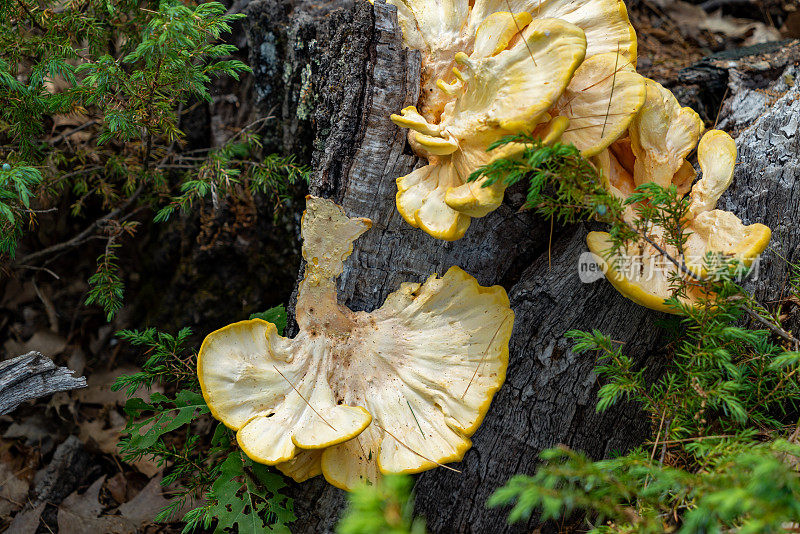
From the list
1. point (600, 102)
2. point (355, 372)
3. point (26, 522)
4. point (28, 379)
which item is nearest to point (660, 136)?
point (600, 102)

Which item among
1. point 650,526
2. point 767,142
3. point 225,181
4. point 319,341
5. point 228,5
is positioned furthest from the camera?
point 228,5

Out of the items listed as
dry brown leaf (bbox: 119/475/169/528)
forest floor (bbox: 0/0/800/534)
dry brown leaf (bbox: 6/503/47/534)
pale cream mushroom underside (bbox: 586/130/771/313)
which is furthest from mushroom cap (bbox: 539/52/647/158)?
dry brown leaf (bbox: 6/503/47/534)

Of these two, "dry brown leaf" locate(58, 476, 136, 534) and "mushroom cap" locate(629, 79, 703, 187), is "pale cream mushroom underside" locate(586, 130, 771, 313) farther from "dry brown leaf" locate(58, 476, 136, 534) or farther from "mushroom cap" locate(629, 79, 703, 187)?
"dry brown leaf" locate(58, 476, 136, 534)

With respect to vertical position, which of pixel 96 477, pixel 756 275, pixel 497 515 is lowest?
pixel 96 477

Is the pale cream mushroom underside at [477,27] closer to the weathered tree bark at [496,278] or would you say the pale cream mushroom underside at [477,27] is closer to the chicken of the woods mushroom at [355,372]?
the weathered tree bark at [496,278]

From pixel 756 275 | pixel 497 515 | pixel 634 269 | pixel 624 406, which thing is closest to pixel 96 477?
pixel 497 515

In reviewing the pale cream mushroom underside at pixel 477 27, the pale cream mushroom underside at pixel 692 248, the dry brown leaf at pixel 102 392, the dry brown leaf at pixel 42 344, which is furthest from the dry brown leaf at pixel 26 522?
the pale cream mushroom underside at pixel 692 248

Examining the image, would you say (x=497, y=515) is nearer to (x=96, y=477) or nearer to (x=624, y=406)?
(x=624, y=406)
